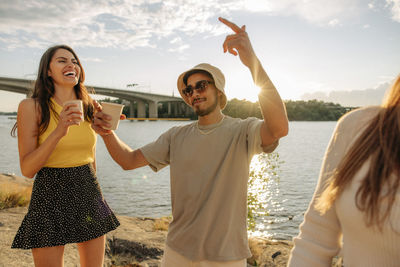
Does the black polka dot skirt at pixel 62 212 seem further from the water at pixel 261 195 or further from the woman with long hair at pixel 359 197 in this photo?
the water at pixel 261 195

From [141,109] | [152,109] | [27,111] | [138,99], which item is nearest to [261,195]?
[27,111]

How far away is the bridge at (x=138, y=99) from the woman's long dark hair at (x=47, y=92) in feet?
111

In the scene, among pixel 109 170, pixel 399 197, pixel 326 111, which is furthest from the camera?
pixel 326 111

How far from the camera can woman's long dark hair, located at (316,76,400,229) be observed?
98 cm

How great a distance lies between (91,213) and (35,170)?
512 millimetres

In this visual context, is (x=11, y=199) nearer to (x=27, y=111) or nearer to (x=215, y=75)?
(x=27, y=111)

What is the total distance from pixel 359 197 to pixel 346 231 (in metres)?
0.14

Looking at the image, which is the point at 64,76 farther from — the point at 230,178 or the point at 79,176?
the point at 230,178

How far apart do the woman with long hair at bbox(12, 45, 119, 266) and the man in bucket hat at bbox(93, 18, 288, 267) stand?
31 cm

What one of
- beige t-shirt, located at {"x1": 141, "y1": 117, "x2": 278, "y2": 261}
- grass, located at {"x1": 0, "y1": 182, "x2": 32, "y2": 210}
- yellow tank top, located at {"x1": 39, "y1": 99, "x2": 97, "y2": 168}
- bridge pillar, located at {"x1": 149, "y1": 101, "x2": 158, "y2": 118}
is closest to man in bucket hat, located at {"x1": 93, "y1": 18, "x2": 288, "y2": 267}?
beige t-shirt, located at {"x1": 141, "y1": 117, "x2": 278, "y2": 261}

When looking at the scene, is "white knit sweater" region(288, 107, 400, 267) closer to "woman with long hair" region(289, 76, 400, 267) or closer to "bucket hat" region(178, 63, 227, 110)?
"woman with long hair" region(289, 76, 400, 267)

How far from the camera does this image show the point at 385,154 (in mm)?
1004

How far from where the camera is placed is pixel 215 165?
85.7 inches

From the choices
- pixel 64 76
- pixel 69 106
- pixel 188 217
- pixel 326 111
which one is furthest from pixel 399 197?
pixel 326 111
